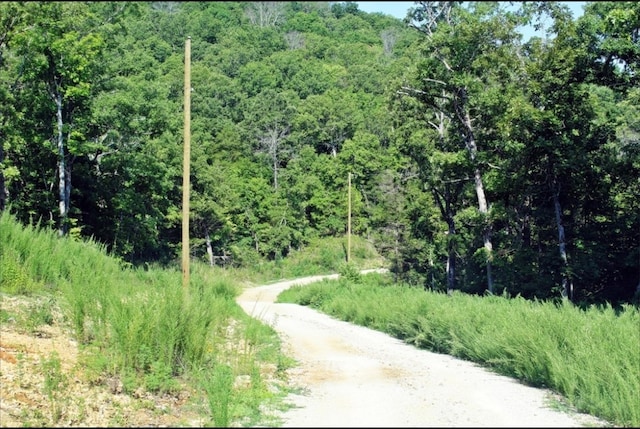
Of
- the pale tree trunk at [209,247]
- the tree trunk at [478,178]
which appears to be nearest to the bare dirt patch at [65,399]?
the tree trunk at [478,178]

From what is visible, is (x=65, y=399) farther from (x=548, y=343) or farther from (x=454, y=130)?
(x=454, y=130)

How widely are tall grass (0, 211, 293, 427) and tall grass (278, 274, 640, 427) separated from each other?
174 inches

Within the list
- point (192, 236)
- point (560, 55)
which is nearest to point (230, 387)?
point (560, 55)

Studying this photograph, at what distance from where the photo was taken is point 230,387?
25.7 ft

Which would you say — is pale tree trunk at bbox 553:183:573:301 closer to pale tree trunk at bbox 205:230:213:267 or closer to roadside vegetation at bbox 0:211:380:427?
roadside vegetation at bbox 0:211:380:427

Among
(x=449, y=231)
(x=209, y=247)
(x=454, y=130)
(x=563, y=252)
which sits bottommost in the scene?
(x=209, y=247)

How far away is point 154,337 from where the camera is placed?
28.2 feet

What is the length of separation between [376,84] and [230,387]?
93.7 m

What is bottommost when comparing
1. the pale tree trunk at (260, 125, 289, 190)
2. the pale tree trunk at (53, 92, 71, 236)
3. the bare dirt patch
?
the bare dirt patch

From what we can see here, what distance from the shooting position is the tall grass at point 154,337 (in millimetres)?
7984

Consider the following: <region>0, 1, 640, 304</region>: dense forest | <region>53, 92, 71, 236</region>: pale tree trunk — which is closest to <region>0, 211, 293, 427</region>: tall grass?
<region>0, 1, 640, 304</region>: dense forest

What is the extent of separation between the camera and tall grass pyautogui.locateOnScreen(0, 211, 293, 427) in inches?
314

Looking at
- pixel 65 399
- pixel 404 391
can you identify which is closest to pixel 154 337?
pixel 65 399

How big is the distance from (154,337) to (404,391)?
13.2 feet
